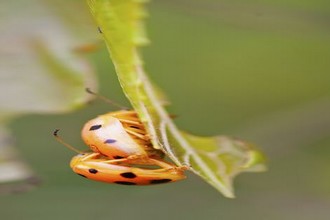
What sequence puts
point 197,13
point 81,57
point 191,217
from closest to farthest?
point 81,57 → point 197,13 → point 191,217

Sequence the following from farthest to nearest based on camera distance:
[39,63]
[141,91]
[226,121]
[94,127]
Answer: [226,121] → [39,63] → [94,127] → [141,91]

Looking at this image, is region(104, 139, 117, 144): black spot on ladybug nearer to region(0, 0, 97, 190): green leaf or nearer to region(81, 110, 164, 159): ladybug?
region(81, 110, 164, 159): ladybug

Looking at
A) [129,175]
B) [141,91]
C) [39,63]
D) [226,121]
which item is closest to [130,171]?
[129,175]

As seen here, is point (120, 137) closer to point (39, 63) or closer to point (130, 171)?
point (130, 171)

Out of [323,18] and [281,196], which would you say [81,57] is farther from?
[281,196]

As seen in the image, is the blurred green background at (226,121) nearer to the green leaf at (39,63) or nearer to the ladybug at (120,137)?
the green leaf at (39,63)

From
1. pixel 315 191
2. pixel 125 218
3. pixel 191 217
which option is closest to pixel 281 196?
pixel 315 191

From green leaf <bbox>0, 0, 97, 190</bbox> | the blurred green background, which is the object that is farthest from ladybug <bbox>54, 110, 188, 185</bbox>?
the blurred green background
